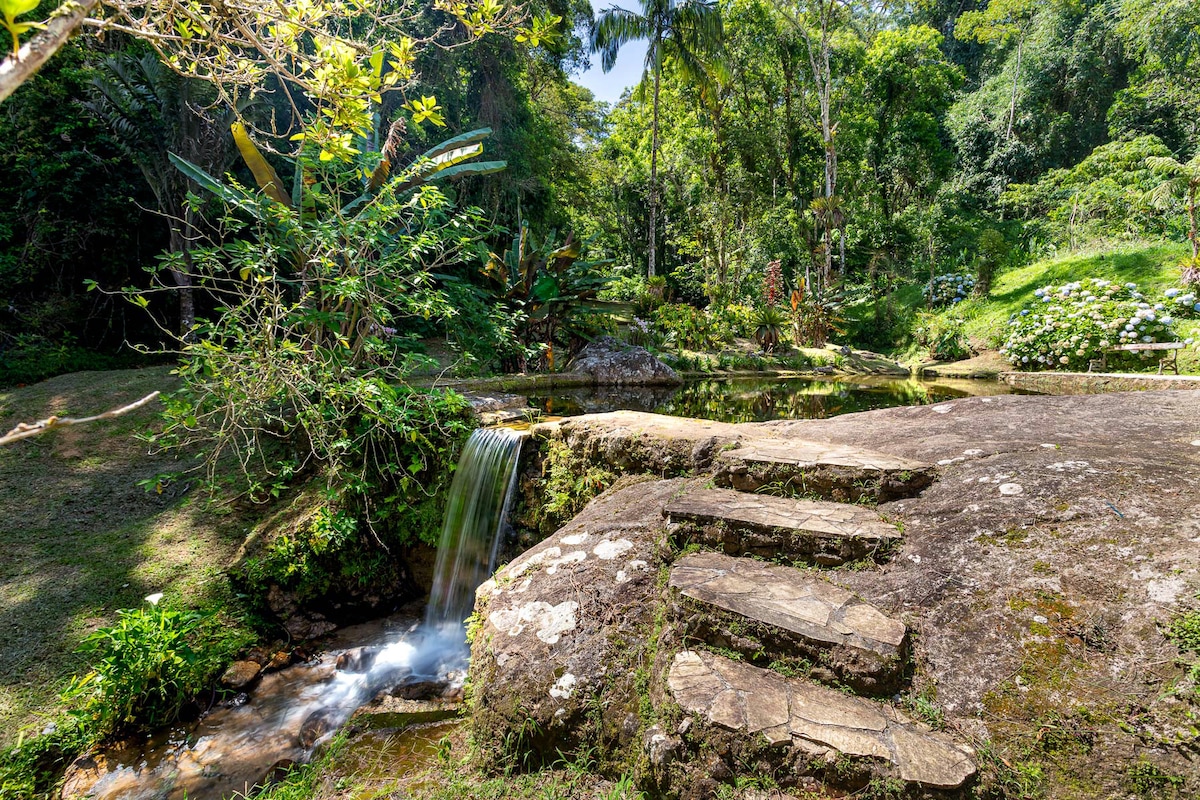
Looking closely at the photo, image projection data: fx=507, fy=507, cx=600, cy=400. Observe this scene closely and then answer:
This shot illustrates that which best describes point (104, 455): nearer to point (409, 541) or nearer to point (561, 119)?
point (409, 541)

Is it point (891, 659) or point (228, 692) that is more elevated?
point (891, 659)

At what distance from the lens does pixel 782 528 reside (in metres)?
2.23

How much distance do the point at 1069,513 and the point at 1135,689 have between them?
713mm

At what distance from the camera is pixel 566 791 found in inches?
73.6

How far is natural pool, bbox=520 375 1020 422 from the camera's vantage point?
19.9 ft

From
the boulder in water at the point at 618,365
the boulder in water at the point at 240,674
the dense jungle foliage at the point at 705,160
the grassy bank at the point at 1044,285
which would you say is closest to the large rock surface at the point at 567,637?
the boulder in water at the point at 240,674

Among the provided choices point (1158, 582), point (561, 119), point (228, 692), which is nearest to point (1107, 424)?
point (1158, 582)

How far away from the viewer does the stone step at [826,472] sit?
8.02 ft

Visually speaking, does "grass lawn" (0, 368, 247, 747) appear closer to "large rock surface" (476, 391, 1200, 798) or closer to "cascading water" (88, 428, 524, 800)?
"cascading water" (88, 428, 524, 800)

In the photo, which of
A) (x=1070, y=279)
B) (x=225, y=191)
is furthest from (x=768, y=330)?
(x=225, y=191)

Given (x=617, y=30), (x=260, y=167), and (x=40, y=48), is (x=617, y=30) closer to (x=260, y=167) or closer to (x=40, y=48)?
(x=260, y=167)

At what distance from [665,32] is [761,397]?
1338 cm

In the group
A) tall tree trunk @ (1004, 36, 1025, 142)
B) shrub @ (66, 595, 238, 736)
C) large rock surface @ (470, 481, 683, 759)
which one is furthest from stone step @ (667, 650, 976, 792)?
tall tree trunk @ (1004, 36, 1025, 142)

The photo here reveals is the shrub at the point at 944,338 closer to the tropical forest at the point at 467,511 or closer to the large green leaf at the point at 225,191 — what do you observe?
the tropical forest at the point at 467,511
